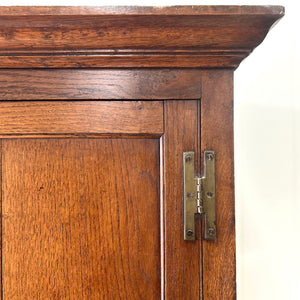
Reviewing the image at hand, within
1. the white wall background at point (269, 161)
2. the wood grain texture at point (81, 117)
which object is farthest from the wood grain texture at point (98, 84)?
the white wall background at point (269, 161)

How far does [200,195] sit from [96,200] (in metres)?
0.16

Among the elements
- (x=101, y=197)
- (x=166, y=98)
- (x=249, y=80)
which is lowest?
(x=101, y=197)

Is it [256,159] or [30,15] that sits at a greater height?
[30,15]

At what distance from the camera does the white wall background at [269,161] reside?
0.97 m

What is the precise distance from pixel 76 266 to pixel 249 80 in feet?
2.25

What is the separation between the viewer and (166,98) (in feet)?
2.00

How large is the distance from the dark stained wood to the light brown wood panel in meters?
0.13

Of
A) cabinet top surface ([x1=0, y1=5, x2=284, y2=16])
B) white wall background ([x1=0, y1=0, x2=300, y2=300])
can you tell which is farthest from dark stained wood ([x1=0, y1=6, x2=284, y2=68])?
white wall background ([x1=0, y1=0, x2=300, y2=300])

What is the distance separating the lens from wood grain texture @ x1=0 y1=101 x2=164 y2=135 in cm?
61

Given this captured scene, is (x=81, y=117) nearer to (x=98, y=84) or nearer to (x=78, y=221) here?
(x=98, y=84)

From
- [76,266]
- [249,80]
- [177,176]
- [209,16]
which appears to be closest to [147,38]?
[209,16]

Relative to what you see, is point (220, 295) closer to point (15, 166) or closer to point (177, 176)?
point (177, 176)

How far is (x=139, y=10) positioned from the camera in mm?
516

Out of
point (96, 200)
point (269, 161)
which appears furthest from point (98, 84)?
point (269, 161)
